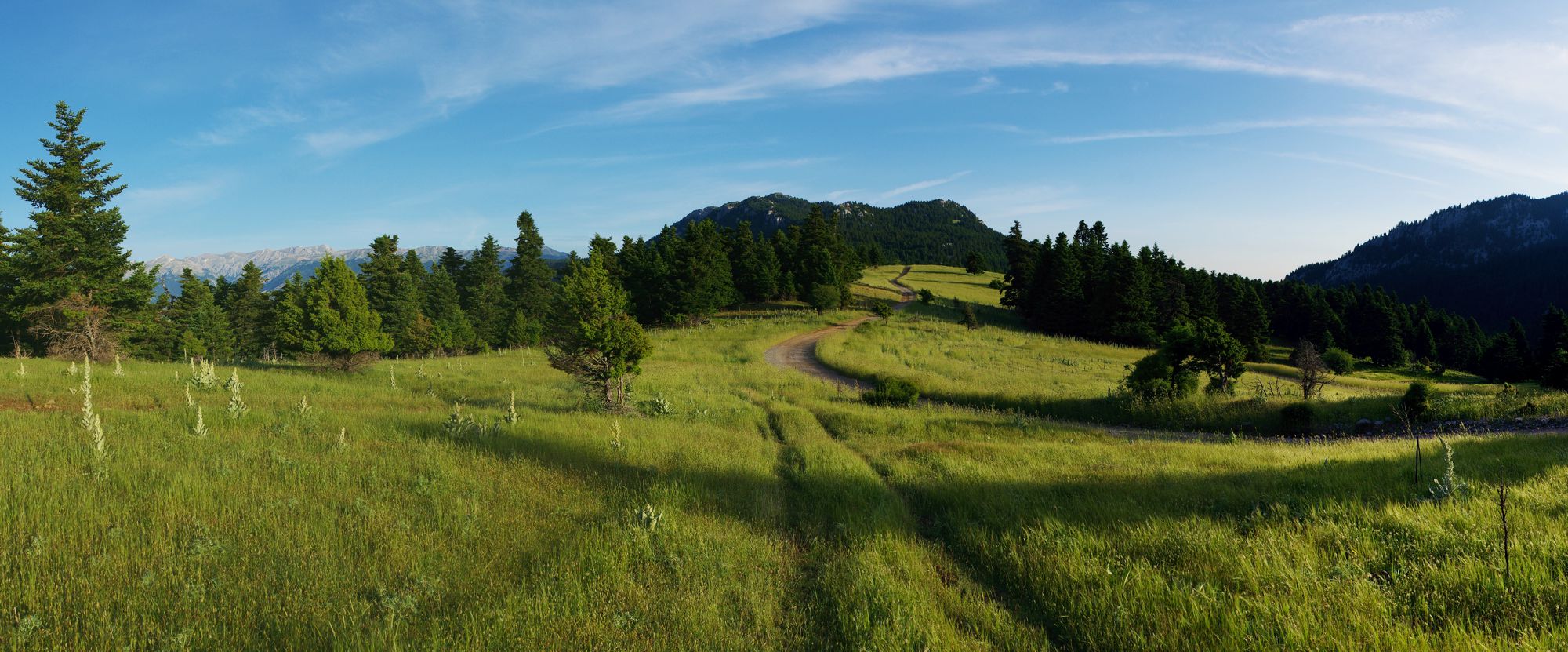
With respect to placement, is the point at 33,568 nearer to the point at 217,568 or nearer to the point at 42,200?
the point at 217,568

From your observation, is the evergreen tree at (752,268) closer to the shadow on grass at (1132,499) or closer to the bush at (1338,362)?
the bush at (1338,362)

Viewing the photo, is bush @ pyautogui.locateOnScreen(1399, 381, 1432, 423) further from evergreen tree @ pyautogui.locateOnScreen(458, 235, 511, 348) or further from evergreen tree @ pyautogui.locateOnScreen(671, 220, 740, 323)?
evergreen tree @ pyautogui.locateOnScreen(458, 235, 511, 348)

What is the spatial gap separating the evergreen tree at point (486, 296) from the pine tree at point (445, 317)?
2.34 metres

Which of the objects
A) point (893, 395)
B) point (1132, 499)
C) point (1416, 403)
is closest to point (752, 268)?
point (893, 395)

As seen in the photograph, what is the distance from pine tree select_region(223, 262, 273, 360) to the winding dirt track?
6199cm

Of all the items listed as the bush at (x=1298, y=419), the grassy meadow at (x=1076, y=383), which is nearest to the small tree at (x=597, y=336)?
the grassy meadow at (x=1076, y=383)

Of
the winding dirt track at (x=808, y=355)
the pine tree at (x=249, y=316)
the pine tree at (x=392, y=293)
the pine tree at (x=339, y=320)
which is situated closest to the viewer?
the pine tree at (x=339, y=320)

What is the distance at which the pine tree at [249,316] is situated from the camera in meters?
67.1

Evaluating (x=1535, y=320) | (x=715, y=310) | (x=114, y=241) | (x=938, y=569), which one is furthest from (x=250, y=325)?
(x=1535, y=320)

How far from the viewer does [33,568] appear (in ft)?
15.1

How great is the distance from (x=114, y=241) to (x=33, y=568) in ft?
174

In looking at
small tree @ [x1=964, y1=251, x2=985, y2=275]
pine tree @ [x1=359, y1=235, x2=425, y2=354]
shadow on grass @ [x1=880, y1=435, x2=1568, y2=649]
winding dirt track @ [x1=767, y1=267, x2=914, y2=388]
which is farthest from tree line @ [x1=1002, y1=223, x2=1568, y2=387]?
pine tree @ [x1=359, y1=235, x2=425, y2=354]

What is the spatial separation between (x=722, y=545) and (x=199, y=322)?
271 ft

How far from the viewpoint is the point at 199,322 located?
6128 cm
